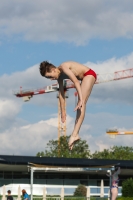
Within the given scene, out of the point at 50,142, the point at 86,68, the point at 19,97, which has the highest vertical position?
the point at 19,97

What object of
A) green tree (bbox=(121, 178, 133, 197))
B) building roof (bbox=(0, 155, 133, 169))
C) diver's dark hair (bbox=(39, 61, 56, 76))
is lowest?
green tree (bbox=(121, 178, 133, 197))

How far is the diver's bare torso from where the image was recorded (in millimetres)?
13023

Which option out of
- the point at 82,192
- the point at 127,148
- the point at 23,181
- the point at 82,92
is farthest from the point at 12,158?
the point at 127,148

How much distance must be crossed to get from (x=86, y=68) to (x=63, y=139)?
10367cm

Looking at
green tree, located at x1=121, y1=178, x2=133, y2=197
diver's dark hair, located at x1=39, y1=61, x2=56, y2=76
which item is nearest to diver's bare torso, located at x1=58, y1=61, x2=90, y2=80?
diver's dark hair, located at x1=39, y1=61, x2=56, y2=76

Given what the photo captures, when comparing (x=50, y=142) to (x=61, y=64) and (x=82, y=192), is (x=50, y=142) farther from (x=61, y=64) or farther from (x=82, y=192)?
(x=61, y=64)

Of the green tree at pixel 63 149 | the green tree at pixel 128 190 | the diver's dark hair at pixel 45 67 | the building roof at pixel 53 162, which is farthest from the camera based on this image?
the green tree at pixel 63 149

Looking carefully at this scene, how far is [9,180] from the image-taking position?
195 ft

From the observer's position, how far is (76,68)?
13164 millimetres

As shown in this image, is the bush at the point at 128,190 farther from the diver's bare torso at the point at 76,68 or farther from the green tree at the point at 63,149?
the green tree at the point at 63,149

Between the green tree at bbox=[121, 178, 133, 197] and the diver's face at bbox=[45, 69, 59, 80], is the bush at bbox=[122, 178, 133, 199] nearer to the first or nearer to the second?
the green tree at bbox=[121, 178, 133, 197]

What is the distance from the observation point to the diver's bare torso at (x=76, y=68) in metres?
13.0

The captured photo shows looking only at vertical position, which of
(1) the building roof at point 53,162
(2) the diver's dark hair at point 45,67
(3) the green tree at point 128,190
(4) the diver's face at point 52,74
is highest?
(1) the building roof at point 53,162

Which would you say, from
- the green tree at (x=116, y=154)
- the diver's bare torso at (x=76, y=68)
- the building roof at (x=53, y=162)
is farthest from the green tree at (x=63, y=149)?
the diver's bare torso at (x=76, y=68)
